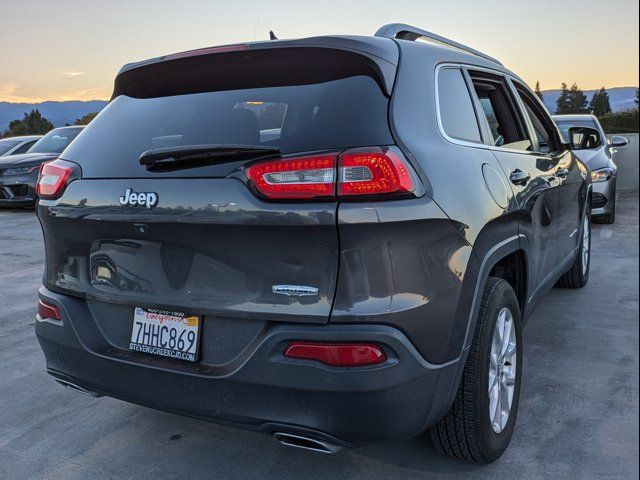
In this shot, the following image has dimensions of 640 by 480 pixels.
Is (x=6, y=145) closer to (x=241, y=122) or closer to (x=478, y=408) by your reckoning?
(x=241, y=122)

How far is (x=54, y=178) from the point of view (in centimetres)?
263

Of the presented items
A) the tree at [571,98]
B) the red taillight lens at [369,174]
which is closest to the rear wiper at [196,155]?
the red taillight lens at [369,174]

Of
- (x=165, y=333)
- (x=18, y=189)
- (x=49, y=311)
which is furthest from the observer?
(x=18, y=189)

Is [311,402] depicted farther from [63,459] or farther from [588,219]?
[588,219]

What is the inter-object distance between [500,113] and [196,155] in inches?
75.4

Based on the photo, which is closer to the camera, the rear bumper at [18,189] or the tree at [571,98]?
the rear bumper at [18,189]

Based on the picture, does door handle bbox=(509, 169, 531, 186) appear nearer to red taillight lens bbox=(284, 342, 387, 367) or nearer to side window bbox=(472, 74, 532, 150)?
side window bbox=(472, 74, 532, 150)

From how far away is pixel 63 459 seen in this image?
2834 mm

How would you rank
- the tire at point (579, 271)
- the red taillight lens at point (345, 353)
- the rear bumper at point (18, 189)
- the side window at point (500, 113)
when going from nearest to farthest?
the red taillight lens at point (345, 353), the side window at point (500, 113), the tire at point (579, 271), the rear bumper at point (18, 189)

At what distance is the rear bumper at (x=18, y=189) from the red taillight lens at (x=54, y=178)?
368 inches

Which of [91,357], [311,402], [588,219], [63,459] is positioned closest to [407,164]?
[311,402]

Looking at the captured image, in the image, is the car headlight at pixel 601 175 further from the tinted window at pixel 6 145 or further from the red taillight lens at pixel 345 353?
the tinted window at pixel 6 145

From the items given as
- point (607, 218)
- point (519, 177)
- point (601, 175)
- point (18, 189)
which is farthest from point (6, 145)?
point (519, 177)

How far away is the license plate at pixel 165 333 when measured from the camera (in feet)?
7.42
